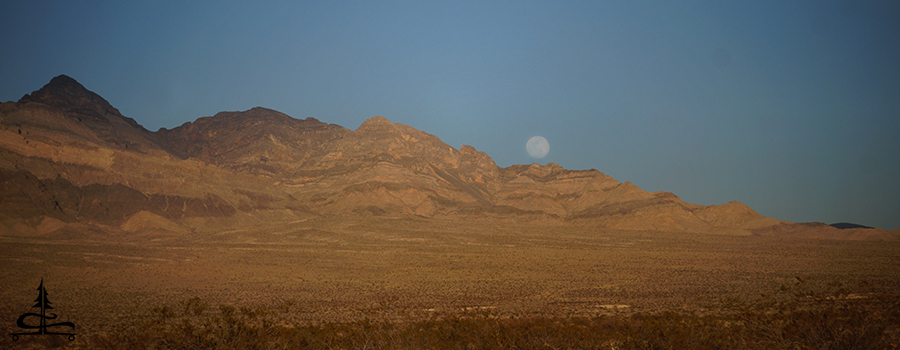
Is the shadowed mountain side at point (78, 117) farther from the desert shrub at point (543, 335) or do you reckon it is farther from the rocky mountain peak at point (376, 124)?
the desert shrub at point (543, 335)

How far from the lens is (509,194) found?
11756cm

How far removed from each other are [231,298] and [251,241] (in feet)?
112

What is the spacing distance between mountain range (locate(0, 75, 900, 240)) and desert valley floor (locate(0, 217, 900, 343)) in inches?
423

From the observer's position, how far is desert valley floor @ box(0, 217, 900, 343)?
25.5 metres

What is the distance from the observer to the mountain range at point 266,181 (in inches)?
2687

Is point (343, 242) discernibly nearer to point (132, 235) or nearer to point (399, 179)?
point (132, 235)

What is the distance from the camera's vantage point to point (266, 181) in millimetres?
98500

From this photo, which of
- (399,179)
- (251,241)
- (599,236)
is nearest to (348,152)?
(399,179)

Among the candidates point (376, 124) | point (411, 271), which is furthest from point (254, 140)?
point (411, 271)

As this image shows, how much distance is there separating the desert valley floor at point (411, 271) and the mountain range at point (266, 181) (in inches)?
423

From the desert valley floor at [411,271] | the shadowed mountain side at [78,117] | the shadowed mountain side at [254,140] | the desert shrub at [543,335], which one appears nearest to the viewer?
the desert shrub at [543,335]

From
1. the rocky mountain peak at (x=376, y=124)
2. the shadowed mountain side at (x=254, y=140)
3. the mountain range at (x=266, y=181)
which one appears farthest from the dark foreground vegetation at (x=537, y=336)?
the rocky mountain peak at (x=376, y=124)

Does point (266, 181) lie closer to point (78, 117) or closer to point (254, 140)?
point (254, 140)

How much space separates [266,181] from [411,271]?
66714 mm
